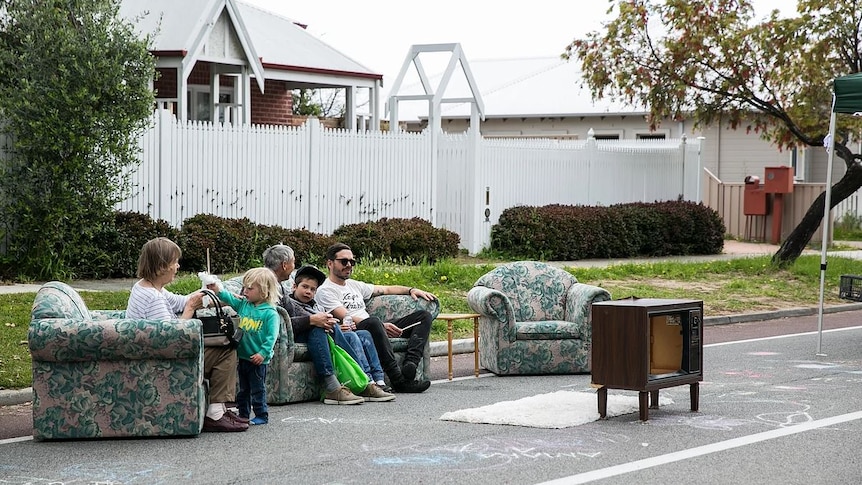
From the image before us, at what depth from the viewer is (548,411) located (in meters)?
9.51

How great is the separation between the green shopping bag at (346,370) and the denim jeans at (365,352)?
0.26 ft

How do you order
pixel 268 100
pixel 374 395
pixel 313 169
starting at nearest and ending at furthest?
pixel 374 395
pixel 313 169
pixel 268 100

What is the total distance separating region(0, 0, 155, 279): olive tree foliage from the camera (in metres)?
16.3

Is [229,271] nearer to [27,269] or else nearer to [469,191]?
[27,269]

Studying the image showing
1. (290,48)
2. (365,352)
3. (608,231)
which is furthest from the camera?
(290,48)

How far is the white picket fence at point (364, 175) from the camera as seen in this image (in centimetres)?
1908

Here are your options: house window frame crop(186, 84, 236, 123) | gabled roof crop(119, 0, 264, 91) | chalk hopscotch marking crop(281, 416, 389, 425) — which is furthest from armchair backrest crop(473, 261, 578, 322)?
house window frame crop(186, 84, 236, 123)

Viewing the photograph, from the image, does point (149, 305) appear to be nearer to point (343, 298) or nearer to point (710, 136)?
point (343, 298)

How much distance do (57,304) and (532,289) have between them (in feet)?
17.3

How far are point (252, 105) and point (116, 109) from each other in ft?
36.1

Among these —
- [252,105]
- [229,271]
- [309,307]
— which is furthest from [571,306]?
[252,105]

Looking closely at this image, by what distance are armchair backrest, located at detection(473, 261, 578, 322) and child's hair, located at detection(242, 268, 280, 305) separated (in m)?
3.36

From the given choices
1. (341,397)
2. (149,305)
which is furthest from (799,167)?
(149,305)

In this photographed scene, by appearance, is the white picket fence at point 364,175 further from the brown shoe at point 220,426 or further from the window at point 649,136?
the brown shoe at point 220,426
